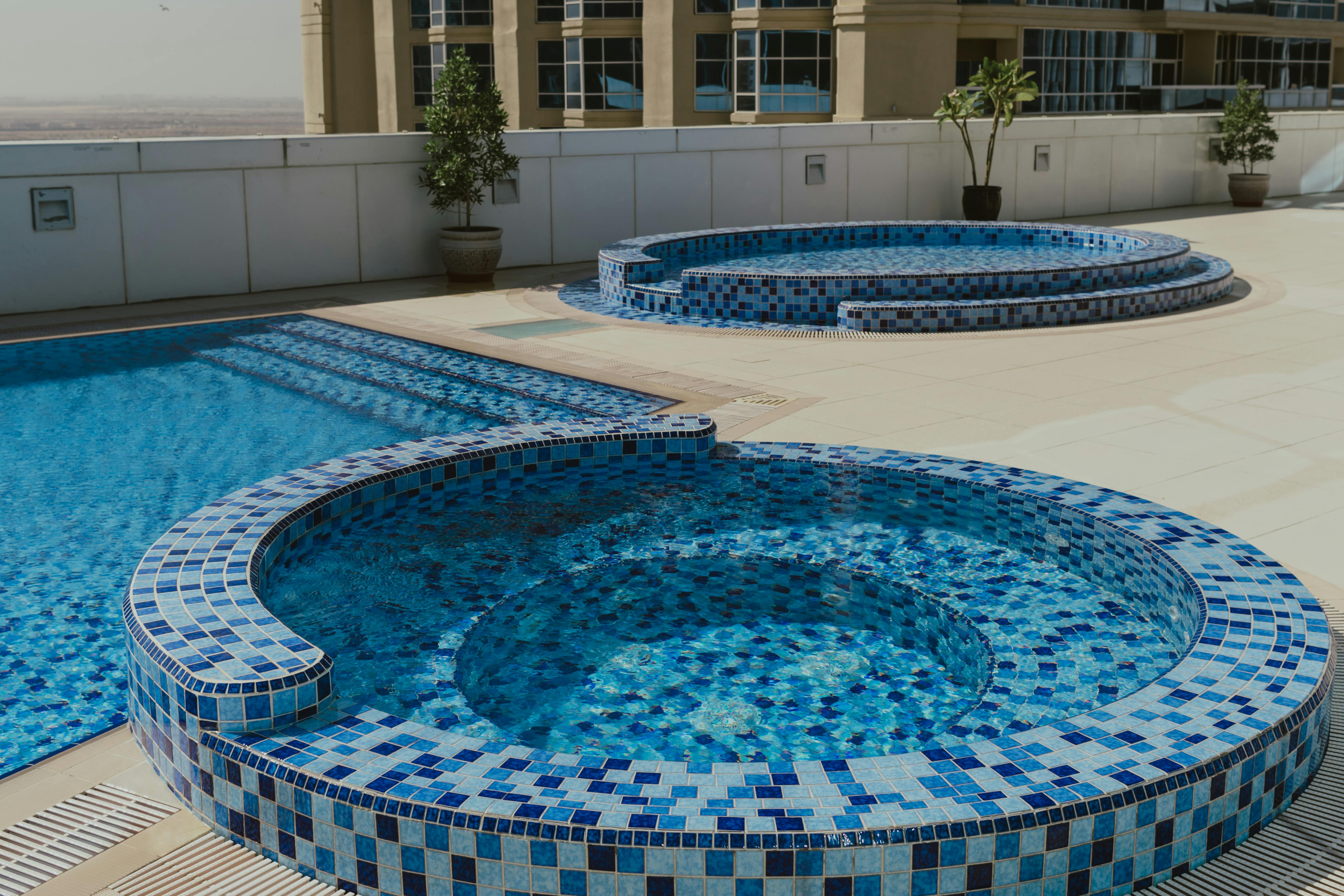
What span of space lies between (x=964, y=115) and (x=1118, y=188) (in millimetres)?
4140

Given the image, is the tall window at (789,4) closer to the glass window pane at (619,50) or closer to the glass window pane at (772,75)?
the glass window pane at (772,75)

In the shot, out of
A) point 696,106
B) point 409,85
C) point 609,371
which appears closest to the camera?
point 609,371

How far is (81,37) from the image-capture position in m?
142

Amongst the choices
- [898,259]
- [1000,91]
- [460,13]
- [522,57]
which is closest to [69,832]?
[898,259]

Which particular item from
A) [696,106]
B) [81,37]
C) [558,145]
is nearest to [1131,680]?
[558,145]

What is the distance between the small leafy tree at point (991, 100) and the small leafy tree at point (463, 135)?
22.4 feet

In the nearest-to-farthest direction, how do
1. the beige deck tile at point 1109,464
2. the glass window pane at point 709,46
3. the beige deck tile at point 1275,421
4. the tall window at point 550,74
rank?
the beige deck tile at point 1109,464, the beige deck tile at point 1275,421, the glass window pane at point 709,46, the tall window at point 550,74

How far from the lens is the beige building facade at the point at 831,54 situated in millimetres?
36750

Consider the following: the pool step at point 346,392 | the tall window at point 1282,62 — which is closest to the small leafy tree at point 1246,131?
the pool step at point 346,392

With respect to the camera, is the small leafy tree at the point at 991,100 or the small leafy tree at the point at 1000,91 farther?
the small leafy tree at the point at 1000,91

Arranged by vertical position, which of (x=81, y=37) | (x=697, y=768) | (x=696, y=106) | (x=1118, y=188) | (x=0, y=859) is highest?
(x=81, y=37)

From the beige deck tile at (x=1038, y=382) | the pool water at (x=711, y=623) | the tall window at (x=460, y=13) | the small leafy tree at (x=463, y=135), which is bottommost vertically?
the pool water at (x=711, y=623)

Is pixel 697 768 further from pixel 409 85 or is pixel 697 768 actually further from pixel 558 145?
pixel 409 85

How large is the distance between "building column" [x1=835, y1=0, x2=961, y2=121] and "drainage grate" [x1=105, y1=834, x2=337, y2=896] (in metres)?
34.8
